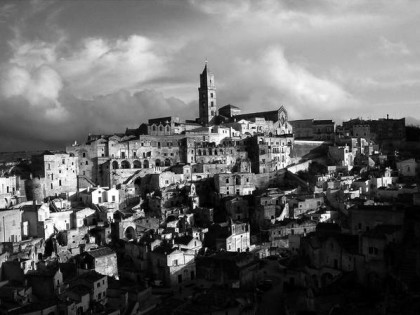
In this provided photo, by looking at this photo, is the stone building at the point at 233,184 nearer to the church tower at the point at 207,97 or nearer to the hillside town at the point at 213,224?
the hillside town at the point at 213,224

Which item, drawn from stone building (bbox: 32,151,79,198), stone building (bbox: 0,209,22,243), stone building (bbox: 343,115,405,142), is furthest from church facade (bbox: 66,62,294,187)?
stone building (bbox: 0,209,22,243)

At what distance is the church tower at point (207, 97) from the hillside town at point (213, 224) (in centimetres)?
599

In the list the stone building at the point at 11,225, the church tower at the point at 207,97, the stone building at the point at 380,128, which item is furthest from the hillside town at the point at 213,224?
the church tower at the point at 207,97

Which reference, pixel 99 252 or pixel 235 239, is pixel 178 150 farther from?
pixel 99 252

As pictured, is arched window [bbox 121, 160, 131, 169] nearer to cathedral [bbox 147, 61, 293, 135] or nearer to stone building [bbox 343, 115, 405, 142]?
cathedral [bbox 147, 61, 293, 135]

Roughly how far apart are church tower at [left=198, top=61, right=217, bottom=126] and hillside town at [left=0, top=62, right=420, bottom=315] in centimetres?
599

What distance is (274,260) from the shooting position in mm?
35281

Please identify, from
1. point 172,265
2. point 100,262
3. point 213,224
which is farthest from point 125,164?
point 172,265

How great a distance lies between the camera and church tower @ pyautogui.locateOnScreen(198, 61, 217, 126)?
74.8m

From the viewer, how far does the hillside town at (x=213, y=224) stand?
27375 mm

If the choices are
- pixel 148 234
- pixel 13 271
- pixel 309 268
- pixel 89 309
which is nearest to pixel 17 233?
pixel 13 271

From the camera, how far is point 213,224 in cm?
4166

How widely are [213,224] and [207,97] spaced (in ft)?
120

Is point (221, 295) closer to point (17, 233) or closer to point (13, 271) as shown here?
point (13, 271)
